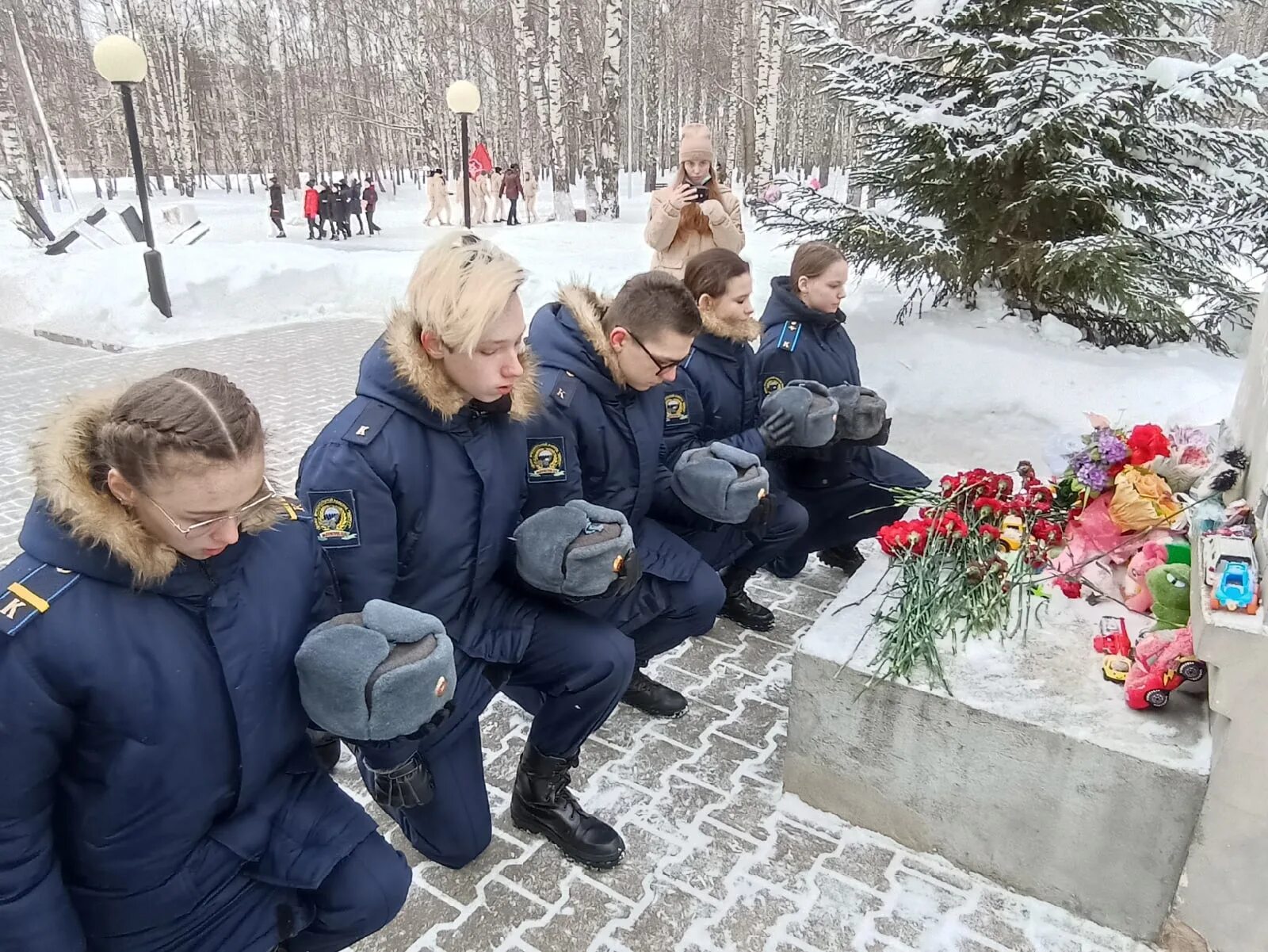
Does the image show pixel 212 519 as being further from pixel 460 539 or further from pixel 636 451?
pixel 636 451

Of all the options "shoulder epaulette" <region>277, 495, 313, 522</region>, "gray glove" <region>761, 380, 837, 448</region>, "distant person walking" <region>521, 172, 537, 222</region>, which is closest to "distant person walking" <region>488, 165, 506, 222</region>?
"distant person walking" <region>521, 172, 537, 222</region>

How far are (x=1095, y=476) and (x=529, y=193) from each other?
20.7 meters

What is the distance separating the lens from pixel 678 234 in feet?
17.4

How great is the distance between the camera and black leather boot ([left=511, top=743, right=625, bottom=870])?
2.36 meters

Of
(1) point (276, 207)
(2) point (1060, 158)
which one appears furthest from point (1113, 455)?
(1) point (276, 207)

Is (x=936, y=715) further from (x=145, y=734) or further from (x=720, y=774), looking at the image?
(x=145, y=734)

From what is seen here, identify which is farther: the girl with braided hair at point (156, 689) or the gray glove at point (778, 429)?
the gray glove at point (778, 429)

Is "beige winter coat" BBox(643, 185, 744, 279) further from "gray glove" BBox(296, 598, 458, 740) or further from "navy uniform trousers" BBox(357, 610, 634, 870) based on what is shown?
"gray glove" BBox(296, 598, 458, 740)

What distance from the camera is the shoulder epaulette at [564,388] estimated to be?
2508mm

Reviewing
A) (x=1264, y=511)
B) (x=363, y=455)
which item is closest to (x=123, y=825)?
(x=363, y=455)

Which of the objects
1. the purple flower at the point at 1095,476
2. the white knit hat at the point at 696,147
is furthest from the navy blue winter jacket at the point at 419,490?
the white knit hat at the point at 696,147

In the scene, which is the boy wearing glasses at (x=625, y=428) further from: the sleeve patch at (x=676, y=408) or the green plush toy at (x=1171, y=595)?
the green plush toy at (x=1171, y=595)

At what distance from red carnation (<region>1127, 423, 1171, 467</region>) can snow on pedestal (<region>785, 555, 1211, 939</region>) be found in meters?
0.62

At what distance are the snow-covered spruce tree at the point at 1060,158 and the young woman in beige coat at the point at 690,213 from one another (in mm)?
905
